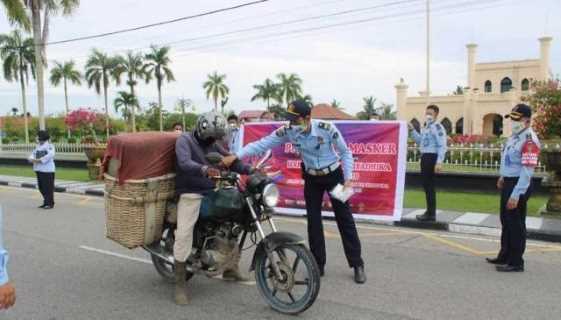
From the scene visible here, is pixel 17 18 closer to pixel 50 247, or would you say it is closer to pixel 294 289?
pixel 50 247

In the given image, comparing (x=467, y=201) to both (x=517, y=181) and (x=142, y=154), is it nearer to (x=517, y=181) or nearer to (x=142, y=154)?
(x=517, y=181)

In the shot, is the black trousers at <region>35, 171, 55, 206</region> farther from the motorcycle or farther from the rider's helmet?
the rider's helmet

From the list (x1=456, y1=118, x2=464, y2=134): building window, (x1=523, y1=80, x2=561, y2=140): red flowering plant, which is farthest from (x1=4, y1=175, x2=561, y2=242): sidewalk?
(x1=456, y1=118, x2=464, y2=134): building window

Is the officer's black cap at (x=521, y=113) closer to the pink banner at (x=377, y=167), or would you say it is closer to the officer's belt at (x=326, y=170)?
the officer's belt at (x=326, y=170)

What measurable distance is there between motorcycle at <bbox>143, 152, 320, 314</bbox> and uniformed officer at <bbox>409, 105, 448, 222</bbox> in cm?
471

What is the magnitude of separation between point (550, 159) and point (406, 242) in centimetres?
353

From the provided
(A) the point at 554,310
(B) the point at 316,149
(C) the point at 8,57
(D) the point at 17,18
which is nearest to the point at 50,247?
(B) the point at 316,149

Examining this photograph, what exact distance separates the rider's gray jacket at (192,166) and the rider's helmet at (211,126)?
0.12 meters

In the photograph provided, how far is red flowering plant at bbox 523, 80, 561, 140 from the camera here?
13.8 meters

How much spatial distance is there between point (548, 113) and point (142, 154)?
1224cm

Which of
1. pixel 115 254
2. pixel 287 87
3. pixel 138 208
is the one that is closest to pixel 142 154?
pixel 138 208

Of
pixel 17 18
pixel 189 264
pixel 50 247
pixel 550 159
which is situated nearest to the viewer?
pixel 189 264

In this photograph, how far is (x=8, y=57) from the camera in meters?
47.5

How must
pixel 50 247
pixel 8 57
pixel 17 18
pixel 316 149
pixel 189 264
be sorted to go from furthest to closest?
pixel 8 57 → pixel 17 18 → pixel 50 247 → pixel 316 149 → pixel 189 264
